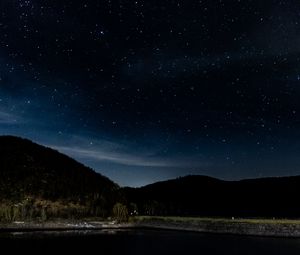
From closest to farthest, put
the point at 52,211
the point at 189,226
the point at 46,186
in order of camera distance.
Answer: the point at 189,226
the point at 52,211
the point at 46,186

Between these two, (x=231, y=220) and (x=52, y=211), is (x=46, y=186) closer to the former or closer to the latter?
(x=52, y=211)

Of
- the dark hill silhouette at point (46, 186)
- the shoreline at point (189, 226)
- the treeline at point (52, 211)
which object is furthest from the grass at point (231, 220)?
the dark hill silhouette at point (46, 186)

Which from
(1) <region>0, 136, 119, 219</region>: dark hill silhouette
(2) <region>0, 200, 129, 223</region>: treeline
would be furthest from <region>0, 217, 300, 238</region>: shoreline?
(1) <region>0, 136, 119, 219</region>: dark hill silhouette

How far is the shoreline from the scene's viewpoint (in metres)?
101

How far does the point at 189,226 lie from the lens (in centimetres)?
12569

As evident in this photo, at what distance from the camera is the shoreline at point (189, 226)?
101125 millimetres

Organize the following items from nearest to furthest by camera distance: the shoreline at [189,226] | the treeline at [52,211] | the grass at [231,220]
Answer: the shoreline at [189,226] < the grass at [231,220] < the treeline at [52,211]

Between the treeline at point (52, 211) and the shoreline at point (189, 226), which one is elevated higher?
the treeline at point (52, 211)

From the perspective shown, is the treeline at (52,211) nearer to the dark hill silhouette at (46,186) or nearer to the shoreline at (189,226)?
the dark hill silhouette at (46,186)

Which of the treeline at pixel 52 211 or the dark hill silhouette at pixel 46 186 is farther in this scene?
the dark hill silhouette at pixel 46 186

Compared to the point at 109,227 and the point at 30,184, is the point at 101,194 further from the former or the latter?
the point at 109,227

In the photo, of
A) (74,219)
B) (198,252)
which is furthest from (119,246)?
(74,219)

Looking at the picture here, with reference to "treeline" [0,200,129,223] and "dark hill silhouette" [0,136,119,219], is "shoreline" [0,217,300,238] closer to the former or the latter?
"treeline" [0,200,129,223]

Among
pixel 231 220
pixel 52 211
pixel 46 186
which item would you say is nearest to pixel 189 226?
pixel 231 220
